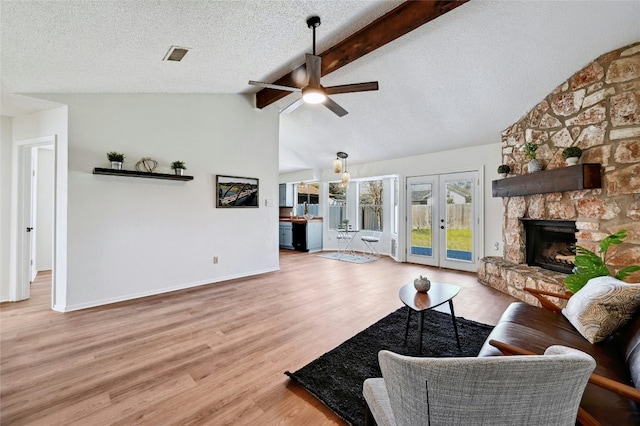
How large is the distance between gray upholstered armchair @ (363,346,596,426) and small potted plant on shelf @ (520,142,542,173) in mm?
3716

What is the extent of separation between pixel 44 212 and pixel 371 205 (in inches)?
269

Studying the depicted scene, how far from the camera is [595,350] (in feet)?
5.19

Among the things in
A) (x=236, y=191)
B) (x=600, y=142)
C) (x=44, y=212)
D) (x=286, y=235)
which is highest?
(x=600, y=142)

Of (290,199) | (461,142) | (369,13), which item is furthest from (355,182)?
(369,13)

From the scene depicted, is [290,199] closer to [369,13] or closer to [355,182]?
[355,182]

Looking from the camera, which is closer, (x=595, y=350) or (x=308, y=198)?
(x=595, y=350)

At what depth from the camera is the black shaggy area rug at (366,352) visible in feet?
5.66

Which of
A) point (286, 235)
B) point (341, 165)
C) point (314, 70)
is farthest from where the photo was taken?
point (286, 235)

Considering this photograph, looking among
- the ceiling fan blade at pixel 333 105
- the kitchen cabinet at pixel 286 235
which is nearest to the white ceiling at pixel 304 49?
the ceiling fan blade at pixel 333 105

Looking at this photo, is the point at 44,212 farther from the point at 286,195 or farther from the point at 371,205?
the point at 371,205

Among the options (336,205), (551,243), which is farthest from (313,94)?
(336,205)

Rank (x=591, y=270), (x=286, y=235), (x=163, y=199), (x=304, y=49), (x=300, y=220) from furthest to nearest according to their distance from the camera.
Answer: (x=286, y=235) < (x=300, y=220) < (x=163, y=199) < (x=304, y=49) < (x=591, y=270)

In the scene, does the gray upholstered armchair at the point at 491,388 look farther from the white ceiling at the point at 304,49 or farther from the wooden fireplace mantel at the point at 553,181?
the wooden fireplace mantel at the point at 553,181

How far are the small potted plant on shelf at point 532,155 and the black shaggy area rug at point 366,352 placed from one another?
7.62ft
